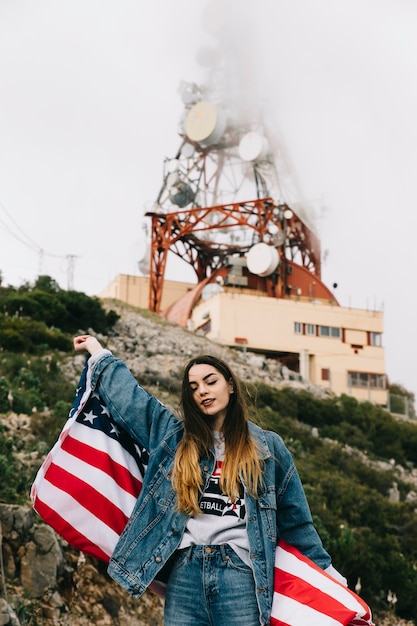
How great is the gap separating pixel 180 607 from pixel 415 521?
11.8 meters

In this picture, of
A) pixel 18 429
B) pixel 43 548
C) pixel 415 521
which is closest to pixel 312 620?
pixel 43 548

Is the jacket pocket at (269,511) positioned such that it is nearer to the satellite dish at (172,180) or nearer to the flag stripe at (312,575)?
the flag stripe at (312,575)

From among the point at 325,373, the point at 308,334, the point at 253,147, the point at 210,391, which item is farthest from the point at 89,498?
the point at 253,147

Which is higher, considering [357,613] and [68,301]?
[68,301]

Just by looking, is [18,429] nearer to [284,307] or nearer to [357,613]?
[357,613]

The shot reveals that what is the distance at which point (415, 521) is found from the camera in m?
13.8

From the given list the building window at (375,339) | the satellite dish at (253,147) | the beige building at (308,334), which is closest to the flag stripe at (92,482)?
the beige building at (308,334)

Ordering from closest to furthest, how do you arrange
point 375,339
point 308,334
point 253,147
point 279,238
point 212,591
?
point 212,591 < point 308,334 < point 375,339 < point 279,238 < point 253,147

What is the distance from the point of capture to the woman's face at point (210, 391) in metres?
3.25

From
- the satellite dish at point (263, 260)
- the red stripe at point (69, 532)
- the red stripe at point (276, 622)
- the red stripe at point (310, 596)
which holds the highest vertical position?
the satellite dish at point (263, 260)

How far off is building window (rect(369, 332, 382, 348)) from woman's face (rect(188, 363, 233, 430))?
3030cm

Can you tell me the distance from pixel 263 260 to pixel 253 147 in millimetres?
7533

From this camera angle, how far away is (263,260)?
32938mm

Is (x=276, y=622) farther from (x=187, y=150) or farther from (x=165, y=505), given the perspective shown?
(x=187, y=150)
